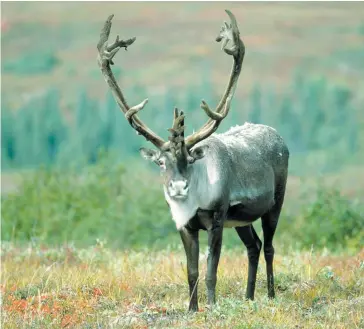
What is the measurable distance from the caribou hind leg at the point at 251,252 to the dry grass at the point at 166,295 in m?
0.23

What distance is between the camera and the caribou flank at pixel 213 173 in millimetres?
9922

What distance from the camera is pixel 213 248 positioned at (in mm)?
10258

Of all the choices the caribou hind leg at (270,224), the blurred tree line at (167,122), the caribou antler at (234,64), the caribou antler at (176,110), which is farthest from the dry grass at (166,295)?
the blurred tree line at (167,122)

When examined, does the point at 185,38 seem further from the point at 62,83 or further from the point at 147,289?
the point at 147,289

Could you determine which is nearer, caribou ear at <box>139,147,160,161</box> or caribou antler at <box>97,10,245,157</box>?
caribou antler at <box>97,10,245,157</box>

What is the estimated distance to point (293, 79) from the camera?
60.8 metres

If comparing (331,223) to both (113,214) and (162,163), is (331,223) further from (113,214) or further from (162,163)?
(162,163)

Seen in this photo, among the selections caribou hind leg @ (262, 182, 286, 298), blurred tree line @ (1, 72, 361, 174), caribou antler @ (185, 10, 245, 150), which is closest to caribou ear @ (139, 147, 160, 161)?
caribou antler @ (185, 10, 245, 150)

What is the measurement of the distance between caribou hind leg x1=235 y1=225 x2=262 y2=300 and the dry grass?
0.23 meters

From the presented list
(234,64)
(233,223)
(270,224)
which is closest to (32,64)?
(270,224)

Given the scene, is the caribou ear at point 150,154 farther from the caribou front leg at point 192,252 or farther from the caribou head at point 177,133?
the caribou front leg at point 192,252

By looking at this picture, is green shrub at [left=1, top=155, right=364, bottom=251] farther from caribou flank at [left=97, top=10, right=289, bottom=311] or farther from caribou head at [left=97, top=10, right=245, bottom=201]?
caribou head at [left=97, top=10, right=245, bottom=201]

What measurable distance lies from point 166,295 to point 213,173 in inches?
66.7

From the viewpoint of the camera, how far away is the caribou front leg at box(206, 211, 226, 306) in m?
10.2
